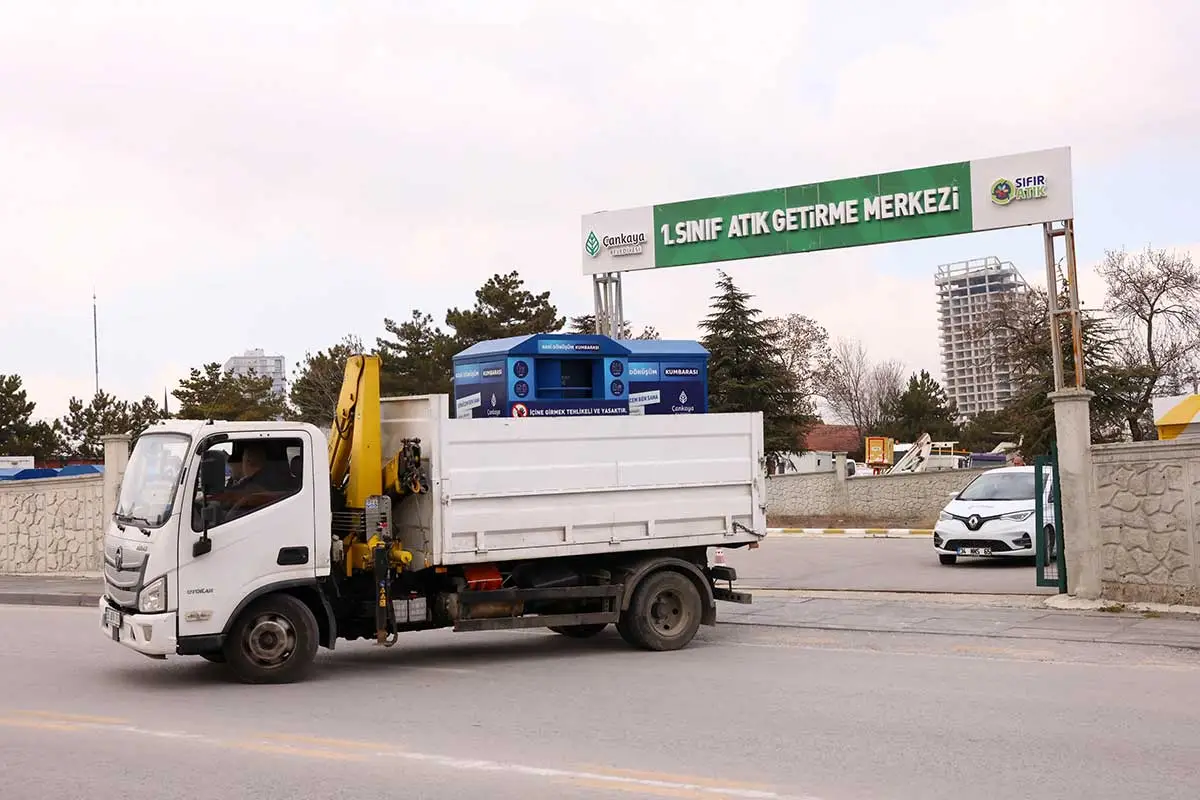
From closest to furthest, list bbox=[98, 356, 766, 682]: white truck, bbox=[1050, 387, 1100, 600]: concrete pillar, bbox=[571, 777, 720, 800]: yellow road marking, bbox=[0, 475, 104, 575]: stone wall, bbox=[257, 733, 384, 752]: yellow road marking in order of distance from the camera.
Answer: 1. bbox=[571, 777, 720, 800]: yellow road marking
2. bbox=[257, 733, 384, 752]: yellow road marking
3. bbox=[98, 356, 766, 682]: white truck
4. bbox=[1050, 387, 1100, 600]: concrete pillar
5. bbox=[0, 475, 104, 575]: stone wall

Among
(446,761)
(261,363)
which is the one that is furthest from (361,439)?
(261,363)

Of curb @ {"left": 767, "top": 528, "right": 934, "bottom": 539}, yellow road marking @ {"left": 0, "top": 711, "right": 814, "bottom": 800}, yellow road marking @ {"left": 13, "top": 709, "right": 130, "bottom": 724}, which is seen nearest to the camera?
yellow road marking @ {"left": 0, "top": 711, "right": 814, "bottom": 800}

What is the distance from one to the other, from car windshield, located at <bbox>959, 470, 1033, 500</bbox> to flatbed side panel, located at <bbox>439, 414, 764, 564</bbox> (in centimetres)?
970

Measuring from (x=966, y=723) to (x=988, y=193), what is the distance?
11.0 m

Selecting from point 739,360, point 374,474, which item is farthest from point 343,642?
point 739,360

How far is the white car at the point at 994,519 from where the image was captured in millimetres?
20062

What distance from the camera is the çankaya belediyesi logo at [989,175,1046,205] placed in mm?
17188

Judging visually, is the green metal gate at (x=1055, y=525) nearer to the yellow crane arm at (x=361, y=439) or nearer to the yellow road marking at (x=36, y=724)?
the yellow crane arm at (x=361, y=439)

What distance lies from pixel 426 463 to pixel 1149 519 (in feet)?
28.5

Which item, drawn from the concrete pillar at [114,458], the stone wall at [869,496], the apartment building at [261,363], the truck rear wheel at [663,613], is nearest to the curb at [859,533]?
the stone wall at [869,496]

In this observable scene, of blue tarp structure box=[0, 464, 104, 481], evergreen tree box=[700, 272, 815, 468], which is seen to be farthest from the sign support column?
evergreen tree box=[700, 272, 815, 468]

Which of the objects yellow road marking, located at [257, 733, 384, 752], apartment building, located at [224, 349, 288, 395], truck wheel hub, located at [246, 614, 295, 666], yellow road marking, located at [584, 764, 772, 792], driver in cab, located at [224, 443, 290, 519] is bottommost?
yellow road marking, located at [584, 764, 772, 792]

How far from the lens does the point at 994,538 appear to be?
20156mm

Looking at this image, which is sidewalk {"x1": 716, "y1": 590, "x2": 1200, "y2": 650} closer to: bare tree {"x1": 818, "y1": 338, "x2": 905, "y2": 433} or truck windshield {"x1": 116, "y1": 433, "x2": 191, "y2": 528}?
truck windshield {"x1": 116, "y1": 433, "x2": 191, "y2": 528}
